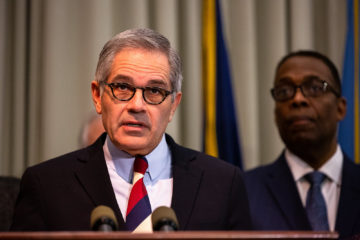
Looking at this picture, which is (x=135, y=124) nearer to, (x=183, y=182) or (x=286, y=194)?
(x=183, y=182)

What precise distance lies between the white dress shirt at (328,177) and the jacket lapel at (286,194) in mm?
42

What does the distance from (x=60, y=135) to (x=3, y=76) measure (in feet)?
1.77

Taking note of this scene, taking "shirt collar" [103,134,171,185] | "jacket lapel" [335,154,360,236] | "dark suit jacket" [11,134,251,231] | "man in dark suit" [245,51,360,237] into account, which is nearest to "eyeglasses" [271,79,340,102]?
"man in dark suit" [245,51,360,237]

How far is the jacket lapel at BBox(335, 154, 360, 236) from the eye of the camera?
289 centimetres

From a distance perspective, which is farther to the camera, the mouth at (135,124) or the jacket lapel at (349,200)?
the jacket lapel at (349,200)

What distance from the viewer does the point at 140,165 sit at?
6.57 feet

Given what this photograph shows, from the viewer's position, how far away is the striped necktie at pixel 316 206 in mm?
2938

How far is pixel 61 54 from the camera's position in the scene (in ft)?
12.3

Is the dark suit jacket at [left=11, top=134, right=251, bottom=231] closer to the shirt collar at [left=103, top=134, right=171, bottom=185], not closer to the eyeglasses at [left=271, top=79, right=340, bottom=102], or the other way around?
the shirt collar at [left=103, top=134, right=171, bottom=185]

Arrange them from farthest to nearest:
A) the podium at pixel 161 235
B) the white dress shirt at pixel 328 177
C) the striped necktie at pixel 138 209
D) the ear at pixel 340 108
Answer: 1. the ear at pixel 340 108
2. the white dress shirt at pixel 328 177
3. the striped necktie at pixel 138 209
4. the podium at pixel 161 235

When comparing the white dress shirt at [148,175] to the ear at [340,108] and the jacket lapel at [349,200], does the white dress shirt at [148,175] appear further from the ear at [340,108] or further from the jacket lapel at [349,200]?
the ear at [340,108]

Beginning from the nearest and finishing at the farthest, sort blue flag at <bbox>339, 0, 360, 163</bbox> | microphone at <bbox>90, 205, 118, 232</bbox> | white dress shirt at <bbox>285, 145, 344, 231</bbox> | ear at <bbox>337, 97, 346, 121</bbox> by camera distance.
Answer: microphone at <bbox>90, 205, 118, 232</bbox>, white dress shirt at <bbox>285, 145, 344, 231</bbox>, ear at <bbox>337, 97, 346, 121</bbox>, blue flag at <bbox>339, 0, 360, 163</bbox>

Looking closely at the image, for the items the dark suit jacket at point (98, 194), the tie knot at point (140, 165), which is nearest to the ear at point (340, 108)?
the dark suit jacket at point (98, 194)

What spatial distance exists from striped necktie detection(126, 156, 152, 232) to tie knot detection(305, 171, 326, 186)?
140 cm
